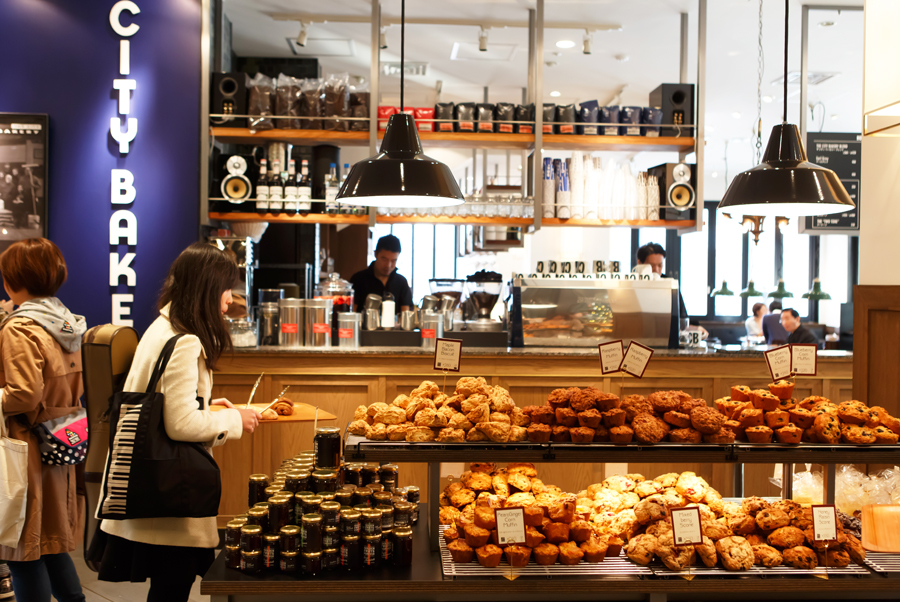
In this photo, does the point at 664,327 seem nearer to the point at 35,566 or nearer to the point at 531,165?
the point at 531,165

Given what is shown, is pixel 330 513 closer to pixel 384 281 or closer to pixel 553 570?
pixel 553 570

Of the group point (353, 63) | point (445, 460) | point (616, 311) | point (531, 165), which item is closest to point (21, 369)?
point (445, 460)

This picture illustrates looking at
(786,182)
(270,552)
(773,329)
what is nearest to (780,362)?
(786,182)

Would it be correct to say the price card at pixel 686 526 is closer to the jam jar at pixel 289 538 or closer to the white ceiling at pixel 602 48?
the jam jar at pixel 289 538

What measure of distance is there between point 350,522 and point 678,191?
3600mm

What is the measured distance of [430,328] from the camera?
4254 mm

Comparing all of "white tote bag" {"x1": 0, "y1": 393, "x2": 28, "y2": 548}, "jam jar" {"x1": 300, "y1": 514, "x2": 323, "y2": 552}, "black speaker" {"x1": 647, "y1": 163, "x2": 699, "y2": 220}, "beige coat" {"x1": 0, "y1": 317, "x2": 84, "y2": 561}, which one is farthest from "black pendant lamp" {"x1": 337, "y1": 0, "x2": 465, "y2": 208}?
"black speaker" {"x1": 647, "y1": 163, "x2": 699, "y2": 220}

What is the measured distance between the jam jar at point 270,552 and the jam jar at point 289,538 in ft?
0.06

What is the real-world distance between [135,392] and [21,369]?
782mm

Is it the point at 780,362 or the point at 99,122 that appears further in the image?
the point at 99,122

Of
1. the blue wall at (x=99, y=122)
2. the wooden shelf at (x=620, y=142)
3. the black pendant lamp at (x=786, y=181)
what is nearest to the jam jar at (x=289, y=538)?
the black pendant lamp at (x=786, y=181)

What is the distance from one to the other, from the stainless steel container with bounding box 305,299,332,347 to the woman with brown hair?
2098 millimetres

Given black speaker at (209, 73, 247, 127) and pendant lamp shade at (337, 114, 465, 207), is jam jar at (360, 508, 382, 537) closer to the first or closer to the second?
pendant lamp shade at (337, 114, 465, 207)

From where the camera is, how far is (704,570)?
5.82 feet
